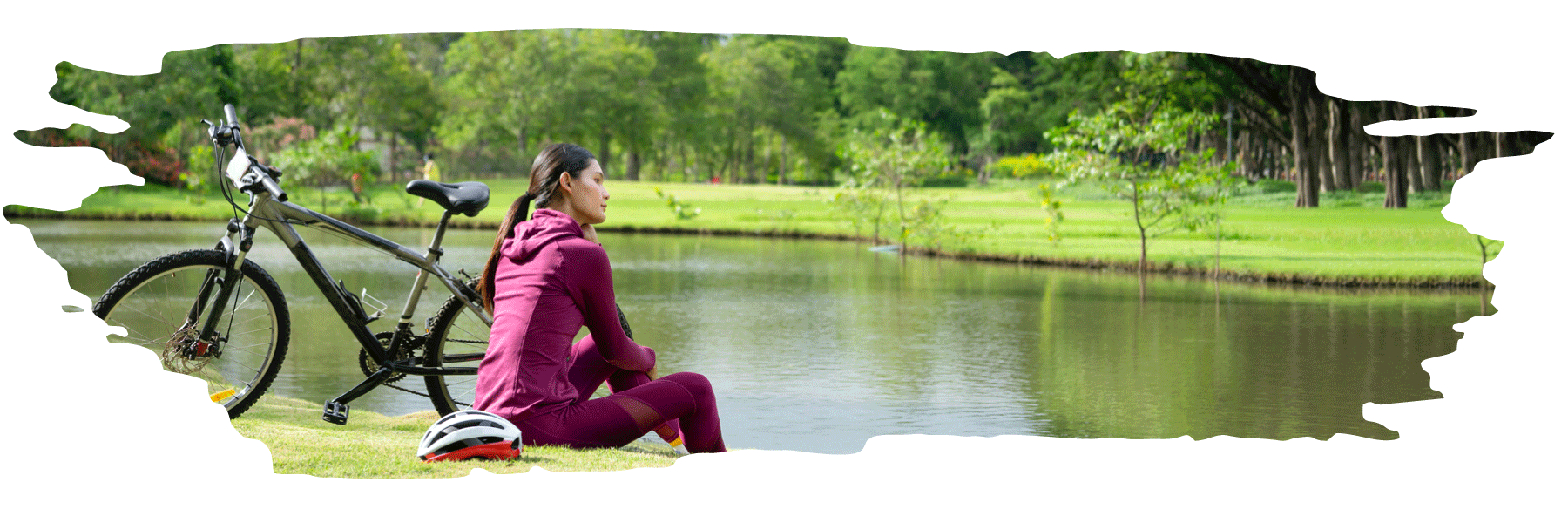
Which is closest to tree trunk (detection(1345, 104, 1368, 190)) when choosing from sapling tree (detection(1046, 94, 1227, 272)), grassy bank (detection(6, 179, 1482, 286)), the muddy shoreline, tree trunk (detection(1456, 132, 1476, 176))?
grassy bank (detection(6, 179, 1482, 286))

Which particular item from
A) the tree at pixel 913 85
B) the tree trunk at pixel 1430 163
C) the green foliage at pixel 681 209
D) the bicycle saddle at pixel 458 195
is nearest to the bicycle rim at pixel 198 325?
the bicycle saddle at pixel 458 195

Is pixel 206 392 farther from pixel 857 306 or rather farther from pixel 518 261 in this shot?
pixel 857 306

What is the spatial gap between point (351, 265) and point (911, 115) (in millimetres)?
11829

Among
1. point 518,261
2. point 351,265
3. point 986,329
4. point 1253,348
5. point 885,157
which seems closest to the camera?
point 518,261

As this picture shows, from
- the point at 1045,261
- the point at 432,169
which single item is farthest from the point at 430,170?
the point at 1045,261

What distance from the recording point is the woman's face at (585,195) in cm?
378

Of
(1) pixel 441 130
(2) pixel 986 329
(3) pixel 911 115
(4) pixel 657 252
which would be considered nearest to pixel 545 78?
(1) pixel 441 130

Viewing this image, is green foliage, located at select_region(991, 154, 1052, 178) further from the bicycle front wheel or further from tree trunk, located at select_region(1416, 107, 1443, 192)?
the bicycle front wheel

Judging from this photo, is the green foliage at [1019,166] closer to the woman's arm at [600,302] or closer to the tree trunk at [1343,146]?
the tree trunk at [1343,146]

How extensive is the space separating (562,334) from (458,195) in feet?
4.13

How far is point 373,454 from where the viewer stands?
12.8 feet

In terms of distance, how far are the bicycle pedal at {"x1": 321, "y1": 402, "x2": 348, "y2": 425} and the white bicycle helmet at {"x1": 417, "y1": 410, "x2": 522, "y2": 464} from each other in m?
1.16

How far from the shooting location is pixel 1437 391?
5.92 m

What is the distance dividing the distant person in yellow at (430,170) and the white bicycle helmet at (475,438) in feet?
50.5
